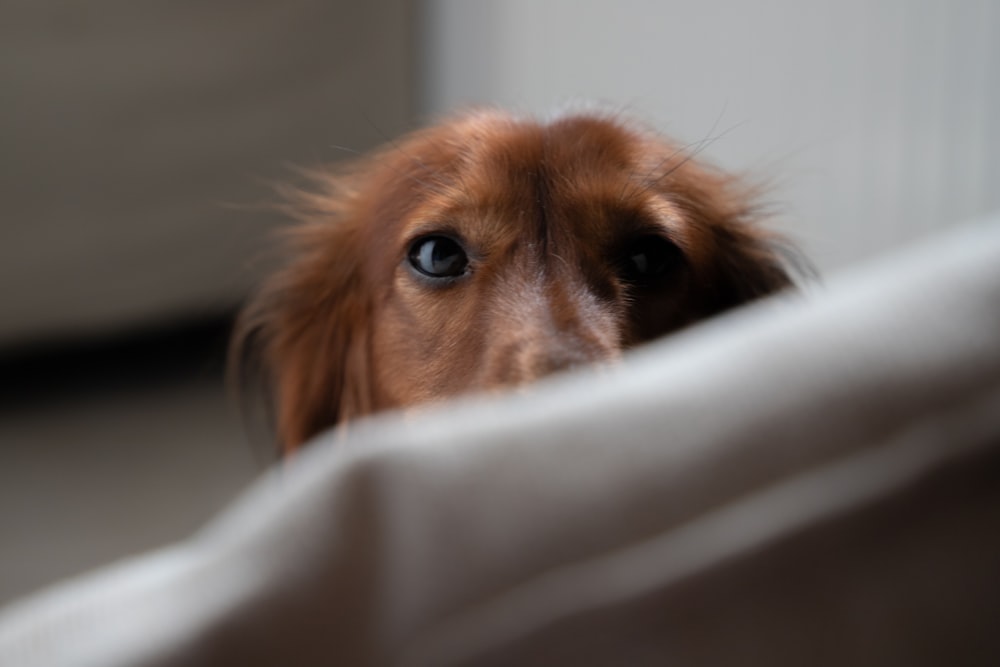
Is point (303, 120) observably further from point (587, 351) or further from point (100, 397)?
point (587, 351)

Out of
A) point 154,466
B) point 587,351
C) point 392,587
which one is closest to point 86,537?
point 154,466

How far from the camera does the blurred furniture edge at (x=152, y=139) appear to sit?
248 cm

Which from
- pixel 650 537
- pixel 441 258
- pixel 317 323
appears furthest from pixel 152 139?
pixel 650 537

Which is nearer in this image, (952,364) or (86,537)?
(952,364)

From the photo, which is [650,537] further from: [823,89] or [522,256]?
[823,89]

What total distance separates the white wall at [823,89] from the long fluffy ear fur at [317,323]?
3.15 feet

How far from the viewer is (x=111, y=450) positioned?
8.27ft

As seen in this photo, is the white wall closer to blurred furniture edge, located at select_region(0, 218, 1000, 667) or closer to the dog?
the dog

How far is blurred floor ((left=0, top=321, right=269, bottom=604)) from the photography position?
221cm

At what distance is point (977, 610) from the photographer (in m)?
0.44

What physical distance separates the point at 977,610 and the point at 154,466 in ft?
7.30

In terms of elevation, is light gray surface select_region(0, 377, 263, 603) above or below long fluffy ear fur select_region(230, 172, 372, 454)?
above

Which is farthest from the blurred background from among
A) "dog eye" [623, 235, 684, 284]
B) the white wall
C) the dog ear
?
"dog eye" [623, 235, 684, 284]

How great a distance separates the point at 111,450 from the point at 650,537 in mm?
2301
